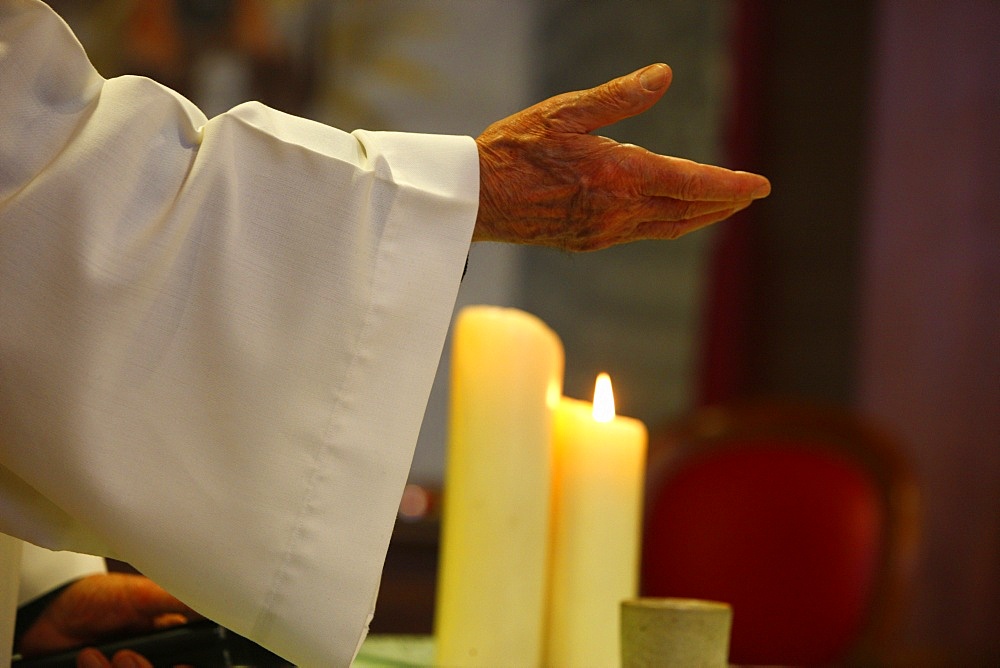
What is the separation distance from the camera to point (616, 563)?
0.73 m

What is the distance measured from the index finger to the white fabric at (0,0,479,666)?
15 centimetres

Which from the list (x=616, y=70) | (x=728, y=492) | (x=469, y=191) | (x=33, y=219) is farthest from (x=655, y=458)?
(x=616, y=70)

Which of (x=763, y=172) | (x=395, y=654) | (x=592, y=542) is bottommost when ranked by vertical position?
(x=395, y=654)

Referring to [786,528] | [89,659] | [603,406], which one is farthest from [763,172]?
[89,659]

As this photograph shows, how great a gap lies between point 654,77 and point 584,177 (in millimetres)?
75

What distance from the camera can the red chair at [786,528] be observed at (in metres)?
1.45

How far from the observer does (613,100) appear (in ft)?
2.16

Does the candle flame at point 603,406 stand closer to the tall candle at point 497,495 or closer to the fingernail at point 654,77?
the tall candle at point 497,495

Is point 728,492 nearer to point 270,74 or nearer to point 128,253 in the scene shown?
point 128,253

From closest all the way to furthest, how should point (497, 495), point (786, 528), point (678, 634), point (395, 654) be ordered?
point (678, 634), point (497, 495), point (395, 654), point (786, 528)

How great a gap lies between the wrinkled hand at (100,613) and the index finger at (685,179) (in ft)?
1.41

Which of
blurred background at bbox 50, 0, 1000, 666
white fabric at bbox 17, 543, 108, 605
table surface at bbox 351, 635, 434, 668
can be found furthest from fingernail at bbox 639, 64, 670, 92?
blurred background at bbox 50, 0, 1000, 666

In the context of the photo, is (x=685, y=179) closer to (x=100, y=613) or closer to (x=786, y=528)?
(x=100, y=613)

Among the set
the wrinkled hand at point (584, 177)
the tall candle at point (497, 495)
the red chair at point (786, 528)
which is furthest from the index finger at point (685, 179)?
the red chair at point (786, 528)
